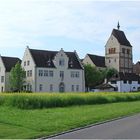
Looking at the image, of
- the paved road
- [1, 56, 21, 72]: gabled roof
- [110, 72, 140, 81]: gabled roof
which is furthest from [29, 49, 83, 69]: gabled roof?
the paved road

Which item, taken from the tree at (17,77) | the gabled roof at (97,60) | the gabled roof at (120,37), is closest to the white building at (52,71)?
the tree at (17,77)

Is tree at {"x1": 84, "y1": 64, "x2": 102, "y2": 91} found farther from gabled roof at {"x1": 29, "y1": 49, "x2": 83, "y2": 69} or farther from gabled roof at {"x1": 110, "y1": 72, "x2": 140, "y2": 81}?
gabled roof at {"x1": 29, "y1": 49, "x2": 83, "y2": 69}

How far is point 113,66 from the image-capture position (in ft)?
418

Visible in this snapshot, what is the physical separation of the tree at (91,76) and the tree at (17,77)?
23.4m

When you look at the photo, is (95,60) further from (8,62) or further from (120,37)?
(8,62)

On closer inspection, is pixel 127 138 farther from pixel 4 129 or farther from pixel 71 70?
pixel 71 70

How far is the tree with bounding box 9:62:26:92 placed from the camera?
84.3 meters

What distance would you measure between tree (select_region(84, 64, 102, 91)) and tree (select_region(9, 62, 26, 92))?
23.4 metres

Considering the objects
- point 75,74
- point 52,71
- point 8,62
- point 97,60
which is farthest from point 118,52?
point 8,62

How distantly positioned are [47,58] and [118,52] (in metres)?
41.4

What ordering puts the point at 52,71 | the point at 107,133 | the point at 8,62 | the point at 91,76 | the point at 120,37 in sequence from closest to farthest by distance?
the point at 107,133
the point at 52,71
the point at 8,62
the point at 91,76
the point at 120,37

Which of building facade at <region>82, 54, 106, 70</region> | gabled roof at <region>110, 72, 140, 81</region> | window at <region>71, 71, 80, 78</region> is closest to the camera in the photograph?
window at <region>71, 71, 80, 78</region>

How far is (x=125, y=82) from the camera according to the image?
116 meters

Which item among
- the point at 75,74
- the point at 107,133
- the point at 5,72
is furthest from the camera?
the point at 5,72
